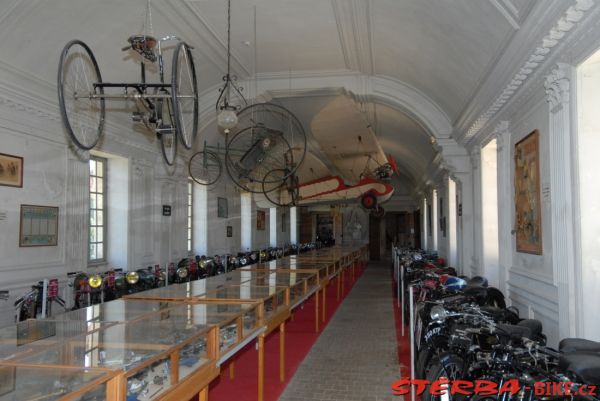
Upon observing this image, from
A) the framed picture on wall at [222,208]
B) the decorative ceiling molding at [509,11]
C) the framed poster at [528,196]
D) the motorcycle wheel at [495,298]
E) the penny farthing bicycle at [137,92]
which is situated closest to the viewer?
the penny farthing bicycle at [137,92]

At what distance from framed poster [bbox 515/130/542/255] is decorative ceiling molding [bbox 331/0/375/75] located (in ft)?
8.80

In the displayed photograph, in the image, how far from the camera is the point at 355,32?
7.36m

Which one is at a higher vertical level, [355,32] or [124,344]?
[355,32]

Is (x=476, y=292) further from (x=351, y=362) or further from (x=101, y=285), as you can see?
(x=101, y=285)

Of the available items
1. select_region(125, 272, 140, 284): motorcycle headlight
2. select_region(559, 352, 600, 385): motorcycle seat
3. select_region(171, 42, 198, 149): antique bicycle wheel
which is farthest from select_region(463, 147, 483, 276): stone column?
select_region(125, 272, 140, 284): motorcycle headlight

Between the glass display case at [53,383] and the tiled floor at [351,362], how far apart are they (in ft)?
8.76

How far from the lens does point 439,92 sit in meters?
8.41

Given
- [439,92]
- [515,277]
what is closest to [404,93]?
[439,92]

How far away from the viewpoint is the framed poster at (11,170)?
5.90 m

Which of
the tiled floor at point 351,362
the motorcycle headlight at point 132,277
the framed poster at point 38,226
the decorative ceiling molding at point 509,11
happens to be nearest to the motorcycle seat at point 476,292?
the tiled floor at point 351,362

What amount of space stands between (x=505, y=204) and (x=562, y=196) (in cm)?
202

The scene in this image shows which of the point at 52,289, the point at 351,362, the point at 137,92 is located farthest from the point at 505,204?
the point at 52,289

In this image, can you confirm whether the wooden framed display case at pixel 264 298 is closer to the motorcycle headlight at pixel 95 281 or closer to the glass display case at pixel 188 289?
the glass display case at pixel 188 289

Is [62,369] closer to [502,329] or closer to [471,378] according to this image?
[471,378]
